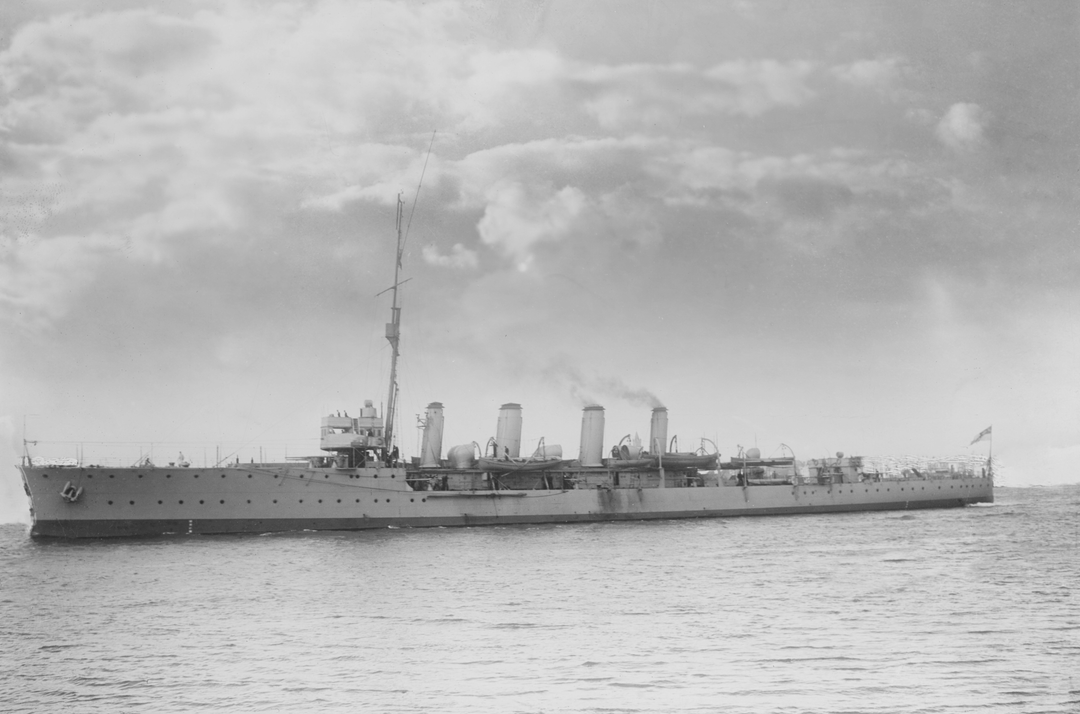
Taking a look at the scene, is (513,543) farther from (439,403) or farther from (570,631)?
(570,631)

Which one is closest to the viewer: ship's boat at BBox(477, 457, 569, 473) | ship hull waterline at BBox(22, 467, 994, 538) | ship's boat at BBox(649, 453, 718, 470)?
ship hull waterline at BBox(22, 467, 994, 538)

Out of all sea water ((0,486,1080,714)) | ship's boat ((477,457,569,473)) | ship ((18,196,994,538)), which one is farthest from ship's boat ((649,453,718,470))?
sea water ((0,486,1080,714))

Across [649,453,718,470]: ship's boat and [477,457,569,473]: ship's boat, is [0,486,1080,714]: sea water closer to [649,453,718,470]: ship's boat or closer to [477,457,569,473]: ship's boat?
[477,457,569,473]: ship's boat

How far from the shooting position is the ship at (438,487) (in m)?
34.7

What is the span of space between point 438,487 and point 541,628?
1005 inches

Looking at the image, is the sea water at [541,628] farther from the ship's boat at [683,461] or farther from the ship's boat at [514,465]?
the ship's boat at [683,461]

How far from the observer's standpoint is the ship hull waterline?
34500 mm

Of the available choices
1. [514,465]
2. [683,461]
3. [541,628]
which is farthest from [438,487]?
[541,628]

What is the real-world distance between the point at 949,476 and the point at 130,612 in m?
56.0

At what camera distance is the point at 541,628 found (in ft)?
55.6

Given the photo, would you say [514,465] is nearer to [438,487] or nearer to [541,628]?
[438,487]

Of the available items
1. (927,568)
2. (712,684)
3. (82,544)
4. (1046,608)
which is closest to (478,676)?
(712,684)

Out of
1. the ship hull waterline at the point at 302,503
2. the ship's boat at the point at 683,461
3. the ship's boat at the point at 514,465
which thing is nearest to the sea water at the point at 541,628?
the ship hull waterline at the point at 302,503

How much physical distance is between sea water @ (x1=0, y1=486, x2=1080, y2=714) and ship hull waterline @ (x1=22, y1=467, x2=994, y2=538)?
10.8 ft
